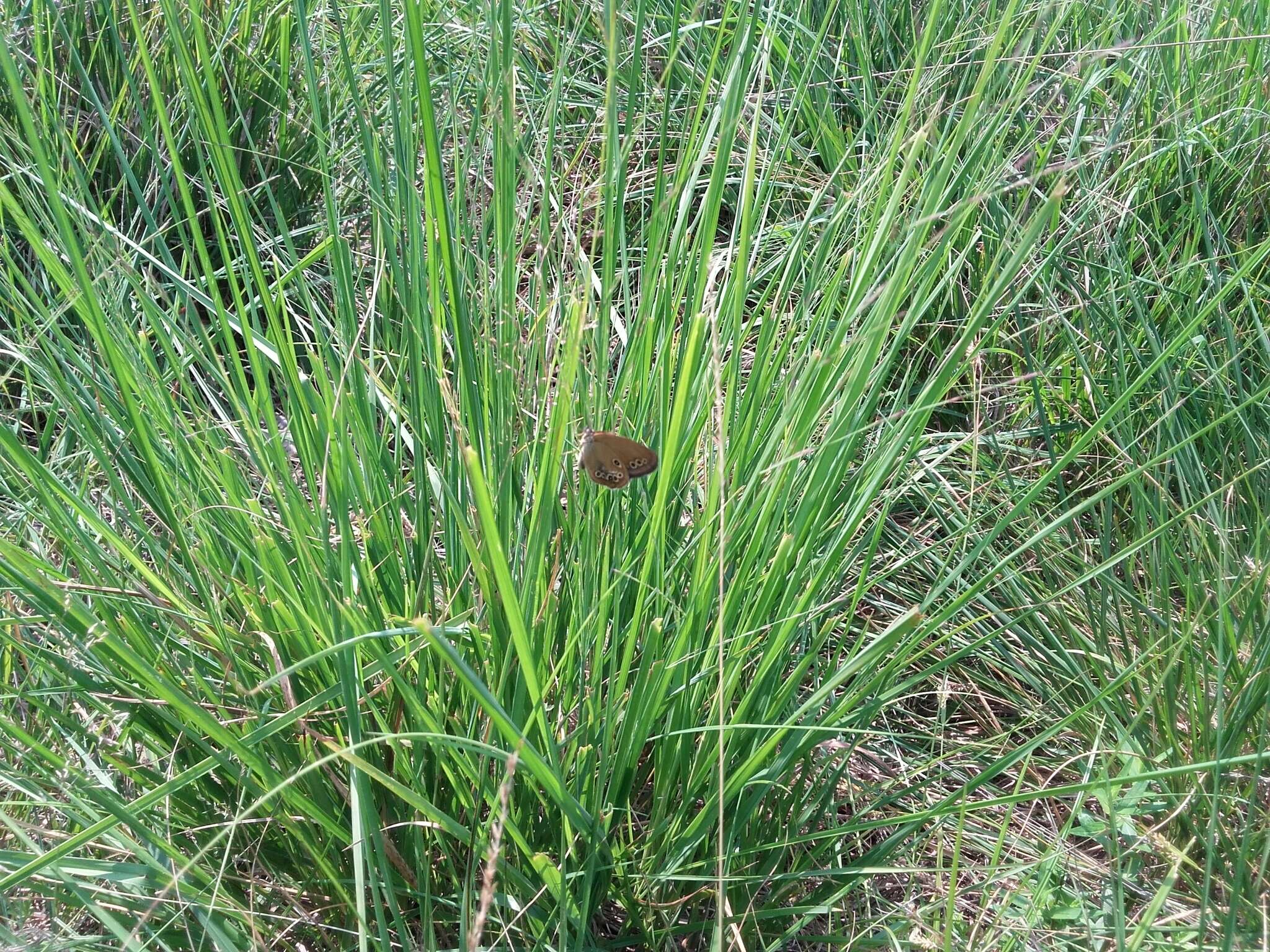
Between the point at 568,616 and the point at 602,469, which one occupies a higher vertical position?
the point at 602,469

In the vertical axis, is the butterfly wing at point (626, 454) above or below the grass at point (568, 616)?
above

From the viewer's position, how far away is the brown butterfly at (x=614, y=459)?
33.3 inches

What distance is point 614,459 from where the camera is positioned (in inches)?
34.1

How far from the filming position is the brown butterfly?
2.77 feet

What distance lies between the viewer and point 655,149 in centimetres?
206

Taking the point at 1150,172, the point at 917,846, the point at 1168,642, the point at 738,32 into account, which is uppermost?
the point at 738,32

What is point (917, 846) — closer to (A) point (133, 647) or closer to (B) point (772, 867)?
(B) point (772, 867)

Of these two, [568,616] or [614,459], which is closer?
[614,459]

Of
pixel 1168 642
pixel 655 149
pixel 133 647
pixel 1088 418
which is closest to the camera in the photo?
pixel 133 647

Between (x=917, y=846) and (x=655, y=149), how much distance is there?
1446 mm

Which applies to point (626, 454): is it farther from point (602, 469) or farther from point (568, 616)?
point (568, 616)

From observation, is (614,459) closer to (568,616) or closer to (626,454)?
(626,454)

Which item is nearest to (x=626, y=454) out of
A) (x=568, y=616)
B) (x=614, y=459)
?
(x=614, y=459)

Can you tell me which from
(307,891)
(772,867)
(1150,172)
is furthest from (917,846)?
(1150,172)
